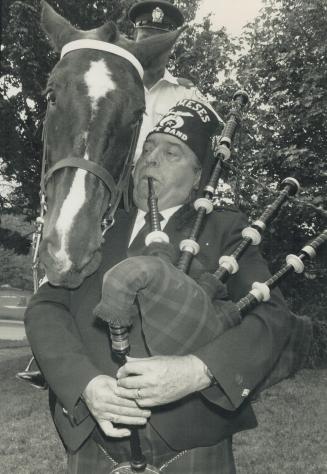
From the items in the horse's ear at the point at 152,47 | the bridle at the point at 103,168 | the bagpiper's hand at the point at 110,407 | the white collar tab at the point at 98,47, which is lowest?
the bagpiper's hand at the point at 110,407

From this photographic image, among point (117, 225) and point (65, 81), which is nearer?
point (65, 81)

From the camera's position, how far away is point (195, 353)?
69.5 inches

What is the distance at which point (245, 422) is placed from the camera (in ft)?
6.80

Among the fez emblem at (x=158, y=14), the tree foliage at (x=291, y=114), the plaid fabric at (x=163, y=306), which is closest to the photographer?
the plaid fabric at (x=163, y=306)

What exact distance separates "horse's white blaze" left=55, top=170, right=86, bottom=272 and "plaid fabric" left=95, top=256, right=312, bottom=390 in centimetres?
30

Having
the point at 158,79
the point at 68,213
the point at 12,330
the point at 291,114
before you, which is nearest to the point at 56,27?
the point at 158,79

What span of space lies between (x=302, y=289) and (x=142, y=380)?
35.4ft

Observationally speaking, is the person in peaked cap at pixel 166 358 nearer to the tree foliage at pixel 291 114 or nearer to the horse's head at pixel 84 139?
the horse's head at pixel 84 139

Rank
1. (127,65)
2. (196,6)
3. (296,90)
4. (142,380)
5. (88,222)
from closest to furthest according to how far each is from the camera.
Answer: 1. (142,380)
2. (88,222)
3. (127,65)
4. (296,90)
5. (196,6)

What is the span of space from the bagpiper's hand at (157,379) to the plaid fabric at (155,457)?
33cm

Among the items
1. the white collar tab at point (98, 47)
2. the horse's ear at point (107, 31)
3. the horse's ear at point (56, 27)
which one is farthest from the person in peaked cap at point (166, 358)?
the horse's ear at point (56, 27)

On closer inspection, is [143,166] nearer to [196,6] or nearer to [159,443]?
[159,443]

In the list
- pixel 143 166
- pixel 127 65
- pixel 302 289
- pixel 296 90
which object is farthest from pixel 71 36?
pixel 302 289

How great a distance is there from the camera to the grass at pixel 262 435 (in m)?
6.85
